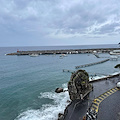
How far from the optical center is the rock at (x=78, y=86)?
19.1 meters

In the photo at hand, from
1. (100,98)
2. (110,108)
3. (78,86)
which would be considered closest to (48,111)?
(78,86)

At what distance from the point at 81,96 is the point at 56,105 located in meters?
7.88

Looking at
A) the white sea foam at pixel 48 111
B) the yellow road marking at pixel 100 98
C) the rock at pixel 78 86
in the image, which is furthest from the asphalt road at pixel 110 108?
the white sea foam at pixel 48 111

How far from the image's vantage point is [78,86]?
64.9ft

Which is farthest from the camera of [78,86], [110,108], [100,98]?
[78,86]

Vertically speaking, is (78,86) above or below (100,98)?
above

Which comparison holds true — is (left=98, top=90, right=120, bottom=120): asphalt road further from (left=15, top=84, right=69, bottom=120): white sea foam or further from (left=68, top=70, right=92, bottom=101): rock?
(left=15, top=84, right=69, bottom=120): white sea foam

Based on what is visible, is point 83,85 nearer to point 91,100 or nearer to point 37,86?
point 91,100

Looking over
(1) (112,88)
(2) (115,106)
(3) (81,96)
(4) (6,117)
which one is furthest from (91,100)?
(4) (6,117)

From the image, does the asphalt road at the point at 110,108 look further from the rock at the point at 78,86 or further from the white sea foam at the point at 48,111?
the white sea foam at the point at 48,111

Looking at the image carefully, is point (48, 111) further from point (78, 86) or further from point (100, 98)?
point (100, 98)

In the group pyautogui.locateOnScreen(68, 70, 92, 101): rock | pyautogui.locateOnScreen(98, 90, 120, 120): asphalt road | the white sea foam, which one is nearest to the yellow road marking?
pyautogui.locateOnScreen(98, 90, 120, 120): asphalt road

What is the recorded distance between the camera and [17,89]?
3275cm

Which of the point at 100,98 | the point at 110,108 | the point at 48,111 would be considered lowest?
the point at 48,111
